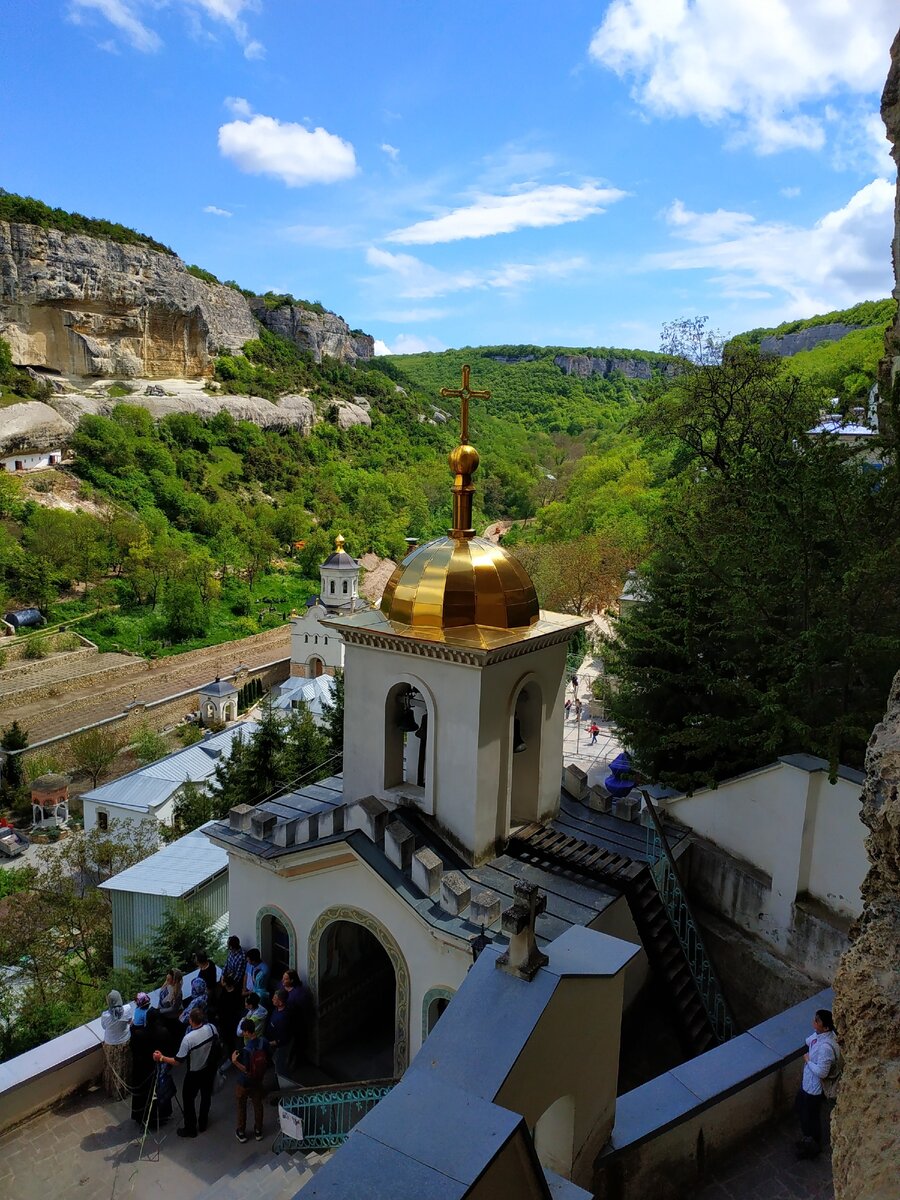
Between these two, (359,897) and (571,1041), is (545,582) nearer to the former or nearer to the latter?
(359,897)

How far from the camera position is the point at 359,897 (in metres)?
7.25

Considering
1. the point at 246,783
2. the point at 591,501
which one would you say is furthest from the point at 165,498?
the point at 246,783

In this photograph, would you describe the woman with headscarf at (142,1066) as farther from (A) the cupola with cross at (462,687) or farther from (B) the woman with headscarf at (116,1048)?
(A) the cupola with cross at (462,687)

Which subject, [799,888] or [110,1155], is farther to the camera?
[799,888]

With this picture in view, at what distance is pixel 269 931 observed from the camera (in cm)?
817

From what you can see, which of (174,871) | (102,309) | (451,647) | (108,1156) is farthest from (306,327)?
(108,1156)

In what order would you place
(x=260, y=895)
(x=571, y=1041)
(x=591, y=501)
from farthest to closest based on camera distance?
(x=591, y=501), (x=260, y=895), (x=571, y=1041)

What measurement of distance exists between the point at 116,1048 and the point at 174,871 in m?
Answer: 9.19

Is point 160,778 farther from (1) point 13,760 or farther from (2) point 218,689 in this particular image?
(2) point 218,689

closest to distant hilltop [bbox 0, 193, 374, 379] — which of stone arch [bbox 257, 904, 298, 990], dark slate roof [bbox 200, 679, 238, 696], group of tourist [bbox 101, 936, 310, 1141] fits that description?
dark slate roof [bbox 200, 679, 238, 696]

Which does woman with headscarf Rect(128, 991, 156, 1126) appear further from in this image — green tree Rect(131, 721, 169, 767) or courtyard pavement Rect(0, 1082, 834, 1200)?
green tree Rect(131, 721, 169, 767)

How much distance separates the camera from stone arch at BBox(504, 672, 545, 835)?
812 centimetres

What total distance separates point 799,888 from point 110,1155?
6636mm

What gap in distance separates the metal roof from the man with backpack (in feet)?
27.6
